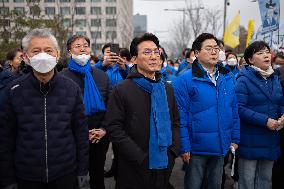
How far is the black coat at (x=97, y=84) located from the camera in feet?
13.5

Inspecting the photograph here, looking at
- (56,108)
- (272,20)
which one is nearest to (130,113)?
(56,108)

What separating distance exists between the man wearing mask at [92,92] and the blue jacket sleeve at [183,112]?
1.03 meters

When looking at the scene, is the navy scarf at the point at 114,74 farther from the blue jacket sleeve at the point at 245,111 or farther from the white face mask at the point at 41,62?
the white face mask at the point at 41,62

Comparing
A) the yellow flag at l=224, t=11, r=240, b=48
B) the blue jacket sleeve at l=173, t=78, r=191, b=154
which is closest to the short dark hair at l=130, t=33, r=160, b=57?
the blue jacket sleeve at l=173, t=78, r=191, b=154

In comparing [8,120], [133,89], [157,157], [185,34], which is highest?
[185,34]

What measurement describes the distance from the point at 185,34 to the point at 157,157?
36518mm

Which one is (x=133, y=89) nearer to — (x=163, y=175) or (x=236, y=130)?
(x=163, y=175)

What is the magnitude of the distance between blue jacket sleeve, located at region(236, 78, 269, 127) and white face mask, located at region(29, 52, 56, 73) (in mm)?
2338

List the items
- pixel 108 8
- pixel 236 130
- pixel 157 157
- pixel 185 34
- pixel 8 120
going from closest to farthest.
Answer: pixel 8 120 < pixel 157 157 < pixel 236 130 < pixel 185 34 < pixel 108 8

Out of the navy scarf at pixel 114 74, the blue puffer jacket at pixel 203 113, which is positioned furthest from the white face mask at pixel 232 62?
the blue puffer jacket at pixel 203 113

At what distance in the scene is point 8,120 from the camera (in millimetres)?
2854

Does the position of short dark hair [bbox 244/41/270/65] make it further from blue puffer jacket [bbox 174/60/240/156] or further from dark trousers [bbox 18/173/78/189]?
dark trousers [bbox 18/173/78/189]

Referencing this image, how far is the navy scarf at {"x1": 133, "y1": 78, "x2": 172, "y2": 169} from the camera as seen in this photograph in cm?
311

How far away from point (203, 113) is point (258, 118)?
2.36 ft
